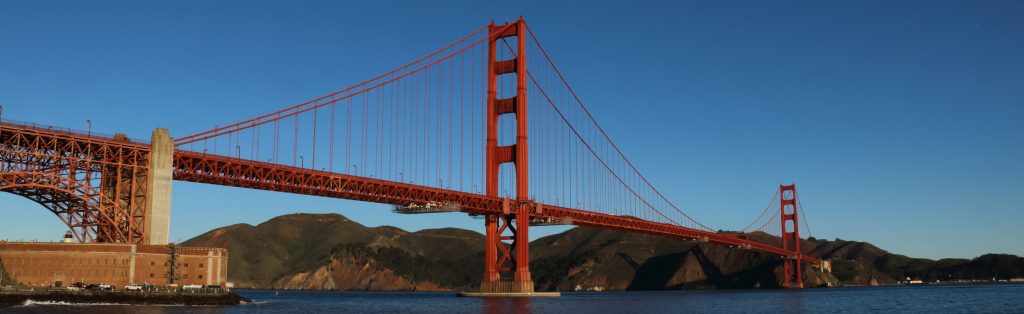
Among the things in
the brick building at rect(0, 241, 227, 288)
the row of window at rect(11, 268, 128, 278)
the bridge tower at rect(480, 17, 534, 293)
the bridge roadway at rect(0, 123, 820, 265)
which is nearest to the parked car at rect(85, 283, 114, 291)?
the brick building at rect(0, 241, 227, 288)

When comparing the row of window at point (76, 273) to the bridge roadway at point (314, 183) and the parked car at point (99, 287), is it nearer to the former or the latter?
the parked car at point (99, 287)

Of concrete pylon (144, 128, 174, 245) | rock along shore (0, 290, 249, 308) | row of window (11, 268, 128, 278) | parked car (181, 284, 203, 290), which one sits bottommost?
rock along shore (0, 290, 249, 308)

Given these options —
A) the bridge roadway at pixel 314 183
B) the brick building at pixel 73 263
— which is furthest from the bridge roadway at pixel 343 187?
the brick building at pixel 73 263

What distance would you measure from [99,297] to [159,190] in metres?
9.01

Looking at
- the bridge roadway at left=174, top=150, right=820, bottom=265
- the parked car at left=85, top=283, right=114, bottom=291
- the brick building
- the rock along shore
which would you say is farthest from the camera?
the bridge roadway at left=174, top=150, right=820, bottom=265

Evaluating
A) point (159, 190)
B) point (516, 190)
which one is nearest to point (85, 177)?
point (159, 190)

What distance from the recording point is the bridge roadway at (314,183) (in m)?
68.4

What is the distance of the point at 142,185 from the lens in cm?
6912

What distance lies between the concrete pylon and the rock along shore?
478 cm

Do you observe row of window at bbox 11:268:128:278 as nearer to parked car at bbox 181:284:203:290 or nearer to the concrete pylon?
the concrete pylon

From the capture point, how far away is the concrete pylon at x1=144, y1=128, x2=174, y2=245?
68.3 meters

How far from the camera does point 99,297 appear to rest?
208 feet

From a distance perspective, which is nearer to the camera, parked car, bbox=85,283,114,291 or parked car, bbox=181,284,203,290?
parked car, bbox=85,283,114,291

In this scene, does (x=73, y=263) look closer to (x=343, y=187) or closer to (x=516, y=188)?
(x=343, y=187)
